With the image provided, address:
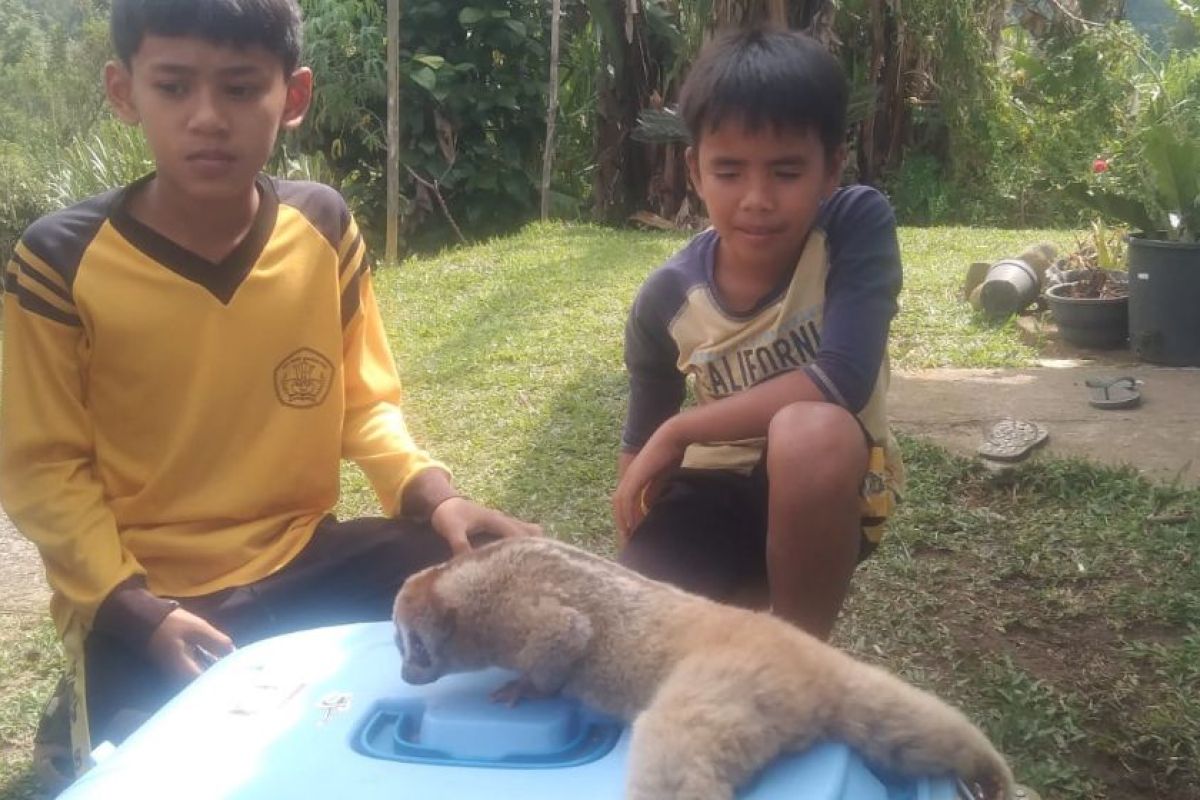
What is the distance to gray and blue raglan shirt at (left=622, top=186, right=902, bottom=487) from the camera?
6.64ft

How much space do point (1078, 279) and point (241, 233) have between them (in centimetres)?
499

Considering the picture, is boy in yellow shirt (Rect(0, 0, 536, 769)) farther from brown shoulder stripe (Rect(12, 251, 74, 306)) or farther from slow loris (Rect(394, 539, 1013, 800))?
slow loris (Rect(394, 539, 1013, 800))

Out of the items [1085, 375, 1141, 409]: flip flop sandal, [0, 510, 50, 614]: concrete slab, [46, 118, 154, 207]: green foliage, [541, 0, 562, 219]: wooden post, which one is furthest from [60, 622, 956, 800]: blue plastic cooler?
[541, 0, 562, 219]: wooden post

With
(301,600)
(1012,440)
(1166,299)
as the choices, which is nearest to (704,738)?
(301,600)

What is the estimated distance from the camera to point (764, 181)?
2066 mm

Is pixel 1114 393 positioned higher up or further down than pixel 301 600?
further down

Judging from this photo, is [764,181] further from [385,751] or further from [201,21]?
[385,751]

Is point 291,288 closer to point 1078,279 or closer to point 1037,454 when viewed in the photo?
point 1037,454

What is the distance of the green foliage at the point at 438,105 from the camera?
982 cm

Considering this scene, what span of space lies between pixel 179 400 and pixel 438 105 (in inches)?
331

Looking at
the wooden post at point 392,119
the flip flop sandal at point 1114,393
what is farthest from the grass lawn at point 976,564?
the wooden post at point 392,119

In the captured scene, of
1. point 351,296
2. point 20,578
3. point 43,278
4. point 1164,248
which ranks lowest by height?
point 20,578

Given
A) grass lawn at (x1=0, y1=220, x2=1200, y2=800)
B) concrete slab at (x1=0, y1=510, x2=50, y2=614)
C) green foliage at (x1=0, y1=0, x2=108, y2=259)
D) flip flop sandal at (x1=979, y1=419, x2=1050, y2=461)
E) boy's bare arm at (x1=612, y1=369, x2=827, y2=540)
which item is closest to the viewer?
boy's bare arm at (x1=612, y1=369, x2=827, y2=540)

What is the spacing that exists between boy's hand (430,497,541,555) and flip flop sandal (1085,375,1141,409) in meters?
3.11
